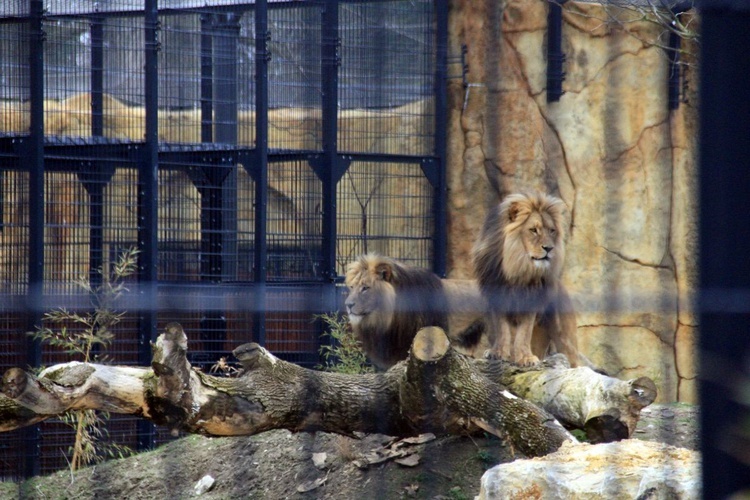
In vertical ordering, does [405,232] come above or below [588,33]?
below

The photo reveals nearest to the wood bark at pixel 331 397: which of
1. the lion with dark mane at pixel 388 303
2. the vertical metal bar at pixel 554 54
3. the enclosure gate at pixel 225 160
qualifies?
the lion with dark mane at pixel 388 303

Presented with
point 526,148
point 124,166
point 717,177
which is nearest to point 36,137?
point 124,166

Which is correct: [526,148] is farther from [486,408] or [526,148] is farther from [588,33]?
[486,408]

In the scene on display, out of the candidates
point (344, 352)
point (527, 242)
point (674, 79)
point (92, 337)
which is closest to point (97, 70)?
point (92, 337)

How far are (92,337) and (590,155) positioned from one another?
3639mm

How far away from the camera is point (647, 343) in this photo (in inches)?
259

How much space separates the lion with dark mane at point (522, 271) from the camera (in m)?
4.13

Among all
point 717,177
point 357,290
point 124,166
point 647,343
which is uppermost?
point 124,166

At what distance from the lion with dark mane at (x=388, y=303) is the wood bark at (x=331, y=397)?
68cm

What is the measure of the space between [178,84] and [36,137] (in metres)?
1.67

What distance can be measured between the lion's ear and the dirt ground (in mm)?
709

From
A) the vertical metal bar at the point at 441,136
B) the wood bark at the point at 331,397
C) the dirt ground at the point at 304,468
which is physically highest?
the vertical metal bar at the point at 441,136

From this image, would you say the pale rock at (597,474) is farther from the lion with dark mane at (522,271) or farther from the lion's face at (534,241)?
the lion's face at (534,241)

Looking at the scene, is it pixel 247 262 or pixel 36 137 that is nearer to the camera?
pixel 36 137
